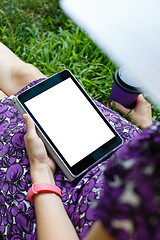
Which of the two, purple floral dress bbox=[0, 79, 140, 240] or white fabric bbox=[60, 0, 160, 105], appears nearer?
purple floral dress bbox=[0, 79, 140, 240]

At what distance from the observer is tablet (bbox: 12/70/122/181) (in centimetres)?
85

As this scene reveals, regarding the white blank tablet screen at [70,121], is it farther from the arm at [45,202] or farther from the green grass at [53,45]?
the green grass at [53,45]

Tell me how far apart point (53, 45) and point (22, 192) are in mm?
1026

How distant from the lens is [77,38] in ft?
5.37

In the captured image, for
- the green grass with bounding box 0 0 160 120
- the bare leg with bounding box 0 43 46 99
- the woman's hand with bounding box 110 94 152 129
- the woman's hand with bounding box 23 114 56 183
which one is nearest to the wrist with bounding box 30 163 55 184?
the woman's hand with bounding box 23 114 56 183

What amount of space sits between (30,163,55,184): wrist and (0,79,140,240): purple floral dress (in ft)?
0.15

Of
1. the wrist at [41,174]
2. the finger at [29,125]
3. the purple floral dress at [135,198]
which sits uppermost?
the purple floral dress at [135,198]

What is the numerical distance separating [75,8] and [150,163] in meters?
1.25

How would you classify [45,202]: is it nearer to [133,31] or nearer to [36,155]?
[36,155]

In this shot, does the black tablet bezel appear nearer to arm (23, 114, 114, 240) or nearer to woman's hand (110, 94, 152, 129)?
arm (23, 114, 114, 240)

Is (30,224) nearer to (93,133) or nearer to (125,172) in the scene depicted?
(93,133)

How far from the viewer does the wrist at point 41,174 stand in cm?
80

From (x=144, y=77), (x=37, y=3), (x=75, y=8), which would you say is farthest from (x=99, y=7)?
(x=37, y=3)

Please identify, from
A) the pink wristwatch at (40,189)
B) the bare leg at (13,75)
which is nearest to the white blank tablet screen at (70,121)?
the pink wristwatch at (40,189)
